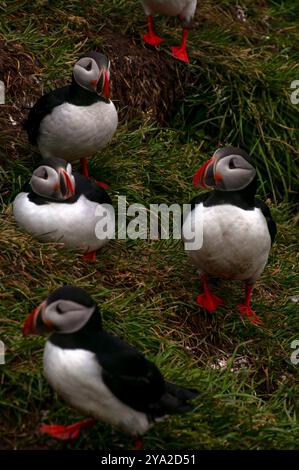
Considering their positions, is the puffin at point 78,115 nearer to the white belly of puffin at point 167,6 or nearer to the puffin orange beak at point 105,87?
the puffin orange beak at point 105,87

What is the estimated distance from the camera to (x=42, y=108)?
6223 mm

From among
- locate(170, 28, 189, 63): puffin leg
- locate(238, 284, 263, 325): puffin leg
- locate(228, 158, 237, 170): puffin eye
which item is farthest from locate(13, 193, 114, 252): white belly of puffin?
locate(170, 28, 189, 63): puffin leg

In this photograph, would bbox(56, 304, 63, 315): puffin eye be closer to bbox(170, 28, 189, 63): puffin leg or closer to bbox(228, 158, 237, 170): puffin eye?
bbox(228, 158, 237, 170): puffin eye

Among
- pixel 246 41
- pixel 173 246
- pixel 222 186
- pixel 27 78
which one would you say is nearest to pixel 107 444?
pixel 222 186

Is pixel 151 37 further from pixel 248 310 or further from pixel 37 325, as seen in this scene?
pixel 37 325

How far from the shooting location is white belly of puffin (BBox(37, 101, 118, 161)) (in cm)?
616

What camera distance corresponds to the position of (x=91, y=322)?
13.7ft

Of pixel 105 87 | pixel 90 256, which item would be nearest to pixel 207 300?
pixel 90 256

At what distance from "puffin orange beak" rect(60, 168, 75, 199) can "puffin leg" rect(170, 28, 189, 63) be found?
7.54ft

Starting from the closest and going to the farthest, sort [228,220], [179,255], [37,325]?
[37,325] < [228,220] < [179,255]

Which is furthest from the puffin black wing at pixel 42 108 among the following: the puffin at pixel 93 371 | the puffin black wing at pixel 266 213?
the puffin at pixel 93 371

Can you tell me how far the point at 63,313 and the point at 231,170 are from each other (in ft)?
5.36

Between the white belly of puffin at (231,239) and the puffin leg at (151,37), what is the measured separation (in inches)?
97.0

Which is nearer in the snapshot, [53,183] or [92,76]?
[53,183]
